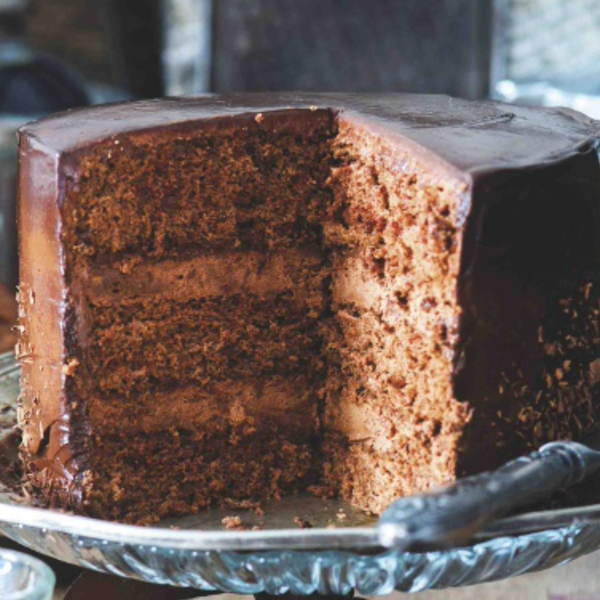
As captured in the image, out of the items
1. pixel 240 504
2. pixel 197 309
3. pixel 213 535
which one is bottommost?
pixel 240 504

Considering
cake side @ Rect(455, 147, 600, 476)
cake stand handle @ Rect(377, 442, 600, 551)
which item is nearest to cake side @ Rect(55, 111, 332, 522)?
cake side @ Rect(455, 147, 600, 476)

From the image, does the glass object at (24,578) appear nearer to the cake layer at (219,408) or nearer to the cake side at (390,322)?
the cake layer at (219,408)

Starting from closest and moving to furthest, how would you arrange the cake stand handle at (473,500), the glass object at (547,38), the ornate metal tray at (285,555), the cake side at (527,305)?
1. the cake stand handle at (473,500)
2. the ornate metal tray at (285,555)
3. the cake side at (527,305)
4. the glass object at (547,38)

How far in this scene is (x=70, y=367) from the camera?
198cm

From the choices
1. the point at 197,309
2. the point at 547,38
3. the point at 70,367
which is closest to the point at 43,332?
the point at 70,367

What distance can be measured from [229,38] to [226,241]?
322cm

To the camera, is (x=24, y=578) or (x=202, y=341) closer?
(x=24, y=578)

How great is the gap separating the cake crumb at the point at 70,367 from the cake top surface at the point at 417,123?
0.37 meters

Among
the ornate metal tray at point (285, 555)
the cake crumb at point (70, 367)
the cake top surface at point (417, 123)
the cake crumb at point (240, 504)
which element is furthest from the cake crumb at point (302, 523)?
the cake top surface at point (417, 123)

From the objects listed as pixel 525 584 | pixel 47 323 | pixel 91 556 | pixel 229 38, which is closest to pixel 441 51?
pixel 229 38

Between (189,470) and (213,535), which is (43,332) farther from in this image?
(213,535)

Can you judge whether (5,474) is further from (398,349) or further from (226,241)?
(398,349)

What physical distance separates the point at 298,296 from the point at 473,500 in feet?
2.80

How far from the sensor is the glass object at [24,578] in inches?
59.2
